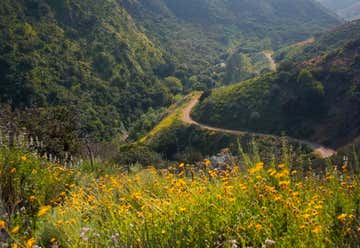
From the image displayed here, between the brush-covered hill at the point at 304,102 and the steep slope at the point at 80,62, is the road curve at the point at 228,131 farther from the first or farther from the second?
the steep slope at the point at 80,62

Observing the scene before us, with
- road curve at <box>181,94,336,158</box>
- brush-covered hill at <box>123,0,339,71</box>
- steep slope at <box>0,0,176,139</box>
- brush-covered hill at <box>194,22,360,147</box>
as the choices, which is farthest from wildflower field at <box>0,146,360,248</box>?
brush-covered hill at <box>123,0,339,71</box>

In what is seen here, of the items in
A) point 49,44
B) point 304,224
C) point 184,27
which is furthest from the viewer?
point 184,27

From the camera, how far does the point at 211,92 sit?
69000mm

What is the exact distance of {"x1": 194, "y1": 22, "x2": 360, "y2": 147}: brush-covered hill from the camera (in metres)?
46.8

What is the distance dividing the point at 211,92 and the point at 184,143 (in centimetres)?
1798

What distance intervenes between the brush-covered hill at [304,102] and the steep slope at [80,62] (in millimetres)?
24167

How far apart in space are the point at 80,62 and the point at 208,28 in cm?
10717

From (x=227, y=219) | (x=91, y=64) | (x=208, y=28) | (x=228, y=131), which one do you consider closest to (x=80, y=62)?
(x=91, y=64)

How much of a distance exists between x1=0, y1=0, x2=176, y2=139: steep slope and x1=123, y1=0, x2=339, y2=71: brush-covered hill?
32.1m

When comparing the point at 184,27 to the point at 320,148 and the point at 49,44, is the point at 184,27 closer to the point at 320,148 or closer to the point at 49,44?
the point at 49,44

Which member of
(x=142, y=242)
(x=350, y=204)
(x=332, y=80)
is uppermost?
(x=350, y=204)

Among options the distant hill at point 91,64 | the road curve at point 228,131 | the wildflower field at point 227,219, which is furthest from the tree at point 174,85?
the wildflower field at point 227,219

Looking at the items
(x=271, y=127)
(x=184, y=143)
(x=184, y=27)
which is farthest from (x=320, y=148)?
(x=184, y=27)

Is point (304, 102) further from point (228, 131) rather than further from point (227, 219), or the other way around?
point (227, 219)
